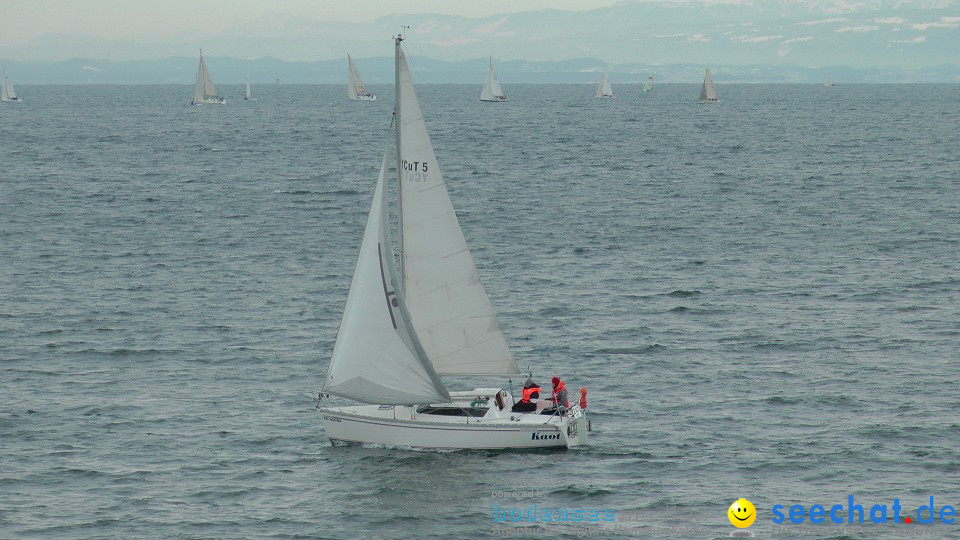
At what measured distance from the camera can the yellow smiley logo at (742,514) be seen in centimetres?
3142

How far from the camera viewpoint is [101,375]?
4662cm

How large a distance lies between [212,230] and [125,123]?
4982 inches

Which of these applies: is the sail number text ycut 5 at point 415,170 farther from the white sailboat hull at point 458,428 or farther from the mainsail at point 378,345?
the white sailboat hull at point 458,428

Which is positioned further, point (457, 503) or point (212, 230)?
point (212, 230)

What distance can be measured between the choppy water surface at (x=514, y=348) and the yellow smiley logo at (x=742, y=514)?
32 centimetres

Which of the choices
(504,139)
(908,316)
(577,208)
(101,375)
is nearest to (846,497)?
(908,316)

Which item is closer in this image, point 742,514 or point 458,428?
point 742,514

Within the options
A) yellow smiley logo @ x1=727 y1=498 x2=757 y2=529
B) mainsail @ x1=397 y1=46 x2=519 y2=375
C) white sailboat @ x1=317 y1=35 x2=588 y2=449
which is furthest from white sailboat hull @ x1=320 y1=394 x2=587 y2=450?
yellow smiley logo @ x1=727 y1=498 x2=757 y2=529

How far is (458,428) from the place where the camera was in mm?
36781

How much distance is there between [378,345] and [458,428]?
11.3ft

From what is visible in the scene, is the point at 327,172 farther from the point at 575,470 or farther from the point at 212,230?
the point at 575,470

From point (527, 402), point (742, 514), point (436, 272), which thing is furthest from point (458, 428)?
point (742, 514)

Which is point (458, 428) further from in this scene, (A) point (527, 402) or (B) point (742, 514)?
(B) point (742, 514)

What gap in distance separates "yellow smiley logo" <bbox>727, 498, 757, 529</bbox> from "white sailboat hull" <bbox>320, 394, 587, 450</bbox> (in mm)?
6495
